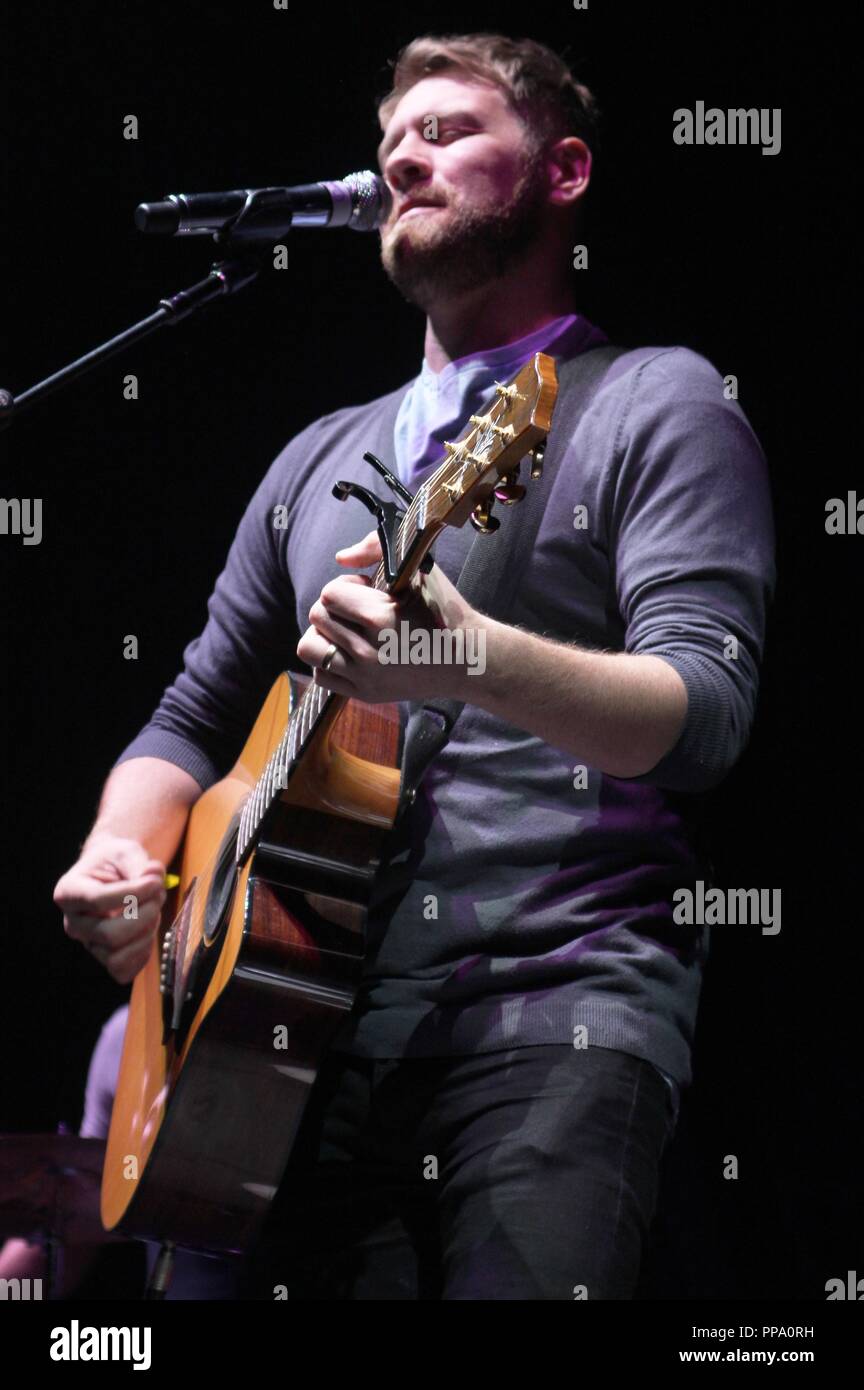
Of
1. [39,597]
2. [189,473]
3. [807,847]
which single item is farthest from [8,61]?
[807,847]

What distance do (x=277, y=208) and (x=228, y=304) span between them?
1.03m

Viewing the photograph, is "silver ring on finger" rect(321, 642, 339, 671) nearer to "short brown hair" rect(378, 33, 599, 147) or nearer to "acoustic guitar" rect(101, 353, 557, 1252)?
"acoustic guitar" rect(101, 353, 557, 1252)

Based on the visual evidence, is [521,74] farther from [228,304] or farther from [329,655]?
[329,655]

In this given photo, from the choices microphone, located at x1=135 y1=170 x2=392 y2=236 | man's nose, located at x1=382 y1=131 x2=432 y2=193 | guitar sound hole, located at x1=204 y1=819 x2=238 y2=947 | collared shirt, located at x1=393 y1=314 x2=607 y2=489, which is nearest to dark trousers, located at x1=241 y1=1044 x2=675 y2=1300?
guitar sound hole, located at x1=204 y1=819 x2=238 y2=947

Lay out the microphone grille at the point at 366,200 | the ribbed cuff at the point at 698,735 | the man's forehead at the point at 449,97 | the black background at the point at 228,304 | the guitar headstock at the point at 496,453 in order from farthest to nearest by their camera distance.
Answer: the black background at the point at 228,304 → the man's forehead at the point at 449,97 → the microphone grille at the point at 366,200 → the ribbed cuff at the point at 698,735 → the guitar headstock at the point at 496,453

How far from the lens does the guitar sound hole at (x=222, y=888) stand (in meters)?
2.11

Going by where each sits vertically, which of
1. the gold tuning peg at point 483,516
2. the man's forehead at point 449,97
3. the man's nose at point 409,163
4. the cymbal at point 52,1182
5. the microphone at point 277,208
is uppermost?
the man's forehead at point 449,97

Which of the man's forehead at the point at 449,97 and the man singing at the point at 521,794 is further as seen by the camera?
the man's forehead at the point at 449,97

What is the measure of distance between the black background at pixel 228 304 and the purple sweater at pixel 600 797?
1.69 ft

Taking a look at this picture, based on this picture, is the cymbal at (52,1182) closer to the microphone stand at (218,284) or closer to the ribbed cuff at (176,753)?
the ribbed cuff at (176,753)

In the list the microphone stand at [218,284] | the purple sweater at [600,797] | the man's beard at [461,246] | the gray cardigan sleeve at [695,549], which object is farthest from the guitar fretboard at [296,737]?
the man's beard at [461,246]

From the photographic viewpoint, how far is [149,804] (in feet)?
8.64

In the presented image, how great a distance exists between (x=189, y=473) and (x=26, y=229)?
2.08 feet
